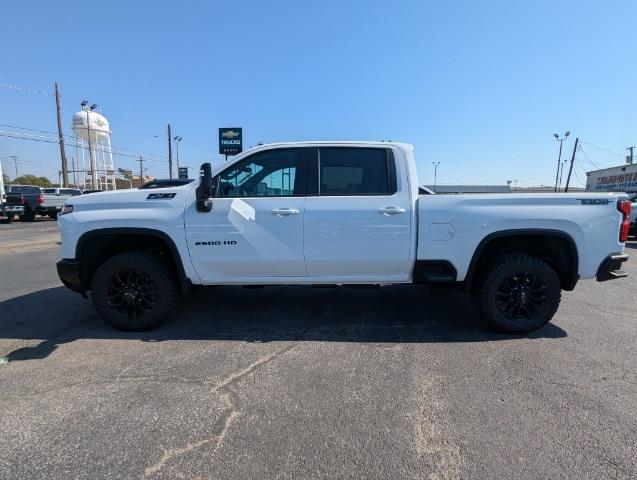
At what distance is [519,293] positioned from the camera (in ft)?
13.4

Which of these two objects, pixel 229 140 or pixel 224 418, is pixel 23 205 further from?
pixel 224 418

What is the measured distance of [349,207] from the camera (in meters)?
3.96

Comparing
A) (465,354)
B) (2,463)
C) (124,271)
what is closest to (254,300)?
(124,271)

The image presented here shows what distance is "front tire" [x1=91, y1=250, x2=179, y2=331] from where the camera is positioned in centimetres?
410

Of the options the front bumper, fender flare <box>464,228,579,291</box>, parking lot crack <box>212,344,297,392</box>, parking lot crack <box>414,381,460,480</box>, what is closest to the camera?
parking lot crack <box>414,381,460,480</box>

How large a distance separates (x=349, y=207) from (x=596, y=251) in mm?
2594

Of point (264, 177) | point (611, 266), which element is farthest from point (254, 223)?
point (611, 266)

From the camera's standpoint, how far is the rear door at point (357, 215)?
156 inches

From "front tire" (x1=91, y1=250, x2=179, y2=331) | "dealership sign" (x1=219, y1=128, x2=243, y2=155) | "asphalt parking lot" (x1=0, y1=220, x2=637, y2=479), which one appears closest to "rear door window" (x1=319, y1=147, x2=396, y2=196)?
"asphalt parking lot" (x1=0, y1=220, x2=637, y2=479)

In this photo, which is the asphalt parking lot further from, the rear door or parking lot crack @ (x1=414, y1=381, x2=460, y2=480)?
the rear door

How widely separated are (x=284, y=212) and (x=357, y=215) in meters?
0.75

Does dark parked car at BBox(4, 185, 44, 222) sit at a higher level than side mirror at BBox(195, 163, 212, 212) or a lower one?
lower

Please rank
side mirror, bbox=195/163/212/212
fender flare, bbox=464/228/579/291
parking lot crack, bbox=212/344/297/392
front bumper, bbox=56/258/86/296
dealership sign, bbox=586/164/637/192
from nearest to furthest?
parking lot crack, bbox=212/344/297/392, side mirror, bbox=195/163/212/212, fender flare, bbox=464/228/579/291, front bumper, bbox=56/258/86/296, dealership sign, bbox=586/164/637/192

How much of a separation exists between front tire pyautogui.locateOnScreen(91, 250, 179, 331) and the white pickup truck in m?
0.01
